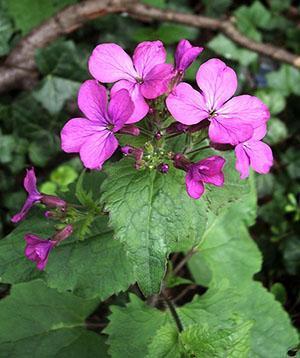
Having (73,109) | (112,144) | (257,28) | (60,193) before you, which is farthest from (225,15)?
(112,144)

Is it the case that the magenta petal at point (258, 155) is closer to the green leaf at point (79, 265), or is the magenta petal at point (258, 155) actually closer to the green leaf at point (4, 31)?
the green leaf at point (79, 265)

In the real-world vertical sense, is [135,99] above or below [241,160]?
above

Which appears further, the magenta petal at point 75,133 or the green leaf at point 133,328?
the green leaf at point 133,328

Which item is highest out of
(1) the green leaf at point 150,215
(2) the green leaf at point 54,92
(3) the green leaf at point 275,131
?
(1) the green leaf at point 150,215

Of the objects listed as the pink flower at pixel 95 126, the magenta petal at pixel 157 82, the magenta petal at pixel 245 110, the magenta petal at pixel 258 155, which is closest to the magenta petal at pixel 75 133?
the pink flower at pixel 95 126

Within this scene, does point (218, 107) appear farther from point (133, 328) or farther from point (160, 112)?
point (133, 328)

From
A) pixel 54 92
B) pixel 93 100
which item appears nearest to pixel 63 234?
pixel 93 100
